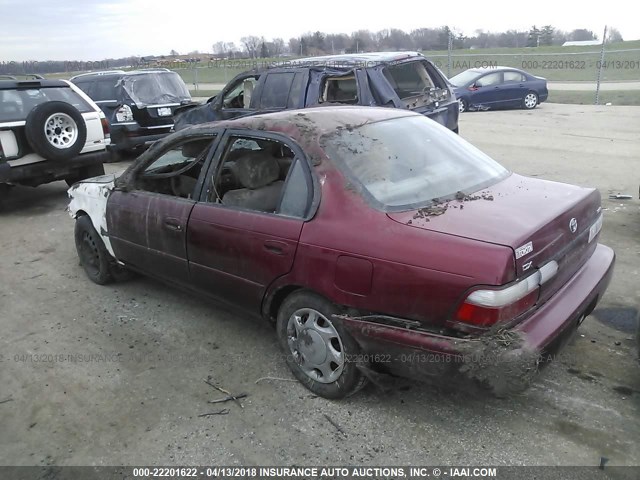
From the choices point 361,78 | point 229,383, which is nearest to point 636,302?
point 229,383

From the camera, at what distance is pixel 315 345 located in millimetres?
3076

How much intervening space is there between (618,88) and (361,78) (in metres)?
17.9

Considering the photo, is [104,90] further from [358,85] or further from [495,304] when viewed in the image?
[495,304]

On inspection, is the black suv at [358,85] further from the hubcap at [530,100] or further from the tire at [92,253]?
the hubcap at [530,100]

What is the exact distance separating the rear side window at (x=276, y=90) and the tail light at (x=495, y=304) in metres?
5.58

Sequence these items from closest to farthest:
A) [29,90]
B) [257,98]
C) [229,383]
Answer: [229,383], [29,90], [257,98]

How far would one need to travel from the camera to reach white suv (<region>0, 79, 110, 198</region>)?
6.83 metres

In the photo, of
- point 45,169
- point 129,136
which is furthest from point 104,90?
point 45,169

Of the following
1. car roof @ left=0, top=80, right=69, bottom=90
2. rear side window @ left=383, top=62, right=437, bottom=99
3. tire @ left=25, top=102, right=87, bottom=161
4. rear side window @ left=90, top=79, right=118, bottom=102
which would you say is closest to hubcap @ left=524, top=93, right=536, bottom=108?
rear side window @ left=383, top=62, right=437, bottom=99

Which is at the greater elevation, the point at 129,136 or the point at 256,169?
the point at 256,169

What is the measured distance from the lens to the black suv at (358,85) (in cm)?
693

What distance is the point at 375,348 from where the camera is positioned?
2.76m

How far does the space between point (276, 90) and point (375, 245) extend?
549 cm

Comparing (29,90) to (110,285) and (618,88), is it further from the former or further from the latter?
(618,88)
